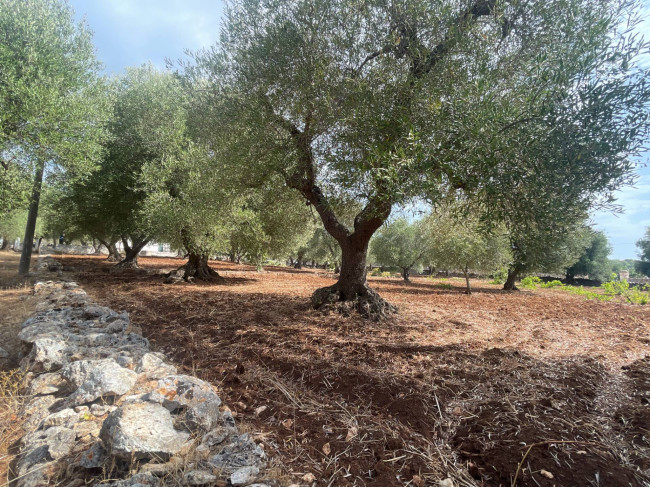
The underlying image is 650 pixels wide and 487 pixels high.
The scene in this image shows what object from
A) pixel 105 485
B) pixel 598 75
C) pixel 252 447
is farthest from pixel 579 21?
pixel 105 485

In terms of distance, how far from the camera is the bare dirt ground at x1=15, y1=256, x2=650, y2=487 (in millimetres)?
2980

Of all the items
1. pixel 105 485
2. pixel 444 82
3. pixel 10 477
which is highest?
pixel 444 82

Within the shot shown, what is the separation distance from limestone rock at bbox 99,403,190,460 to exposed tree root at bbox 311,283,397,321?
6339mm

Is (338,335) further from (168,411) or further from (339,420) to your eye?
(168,411)

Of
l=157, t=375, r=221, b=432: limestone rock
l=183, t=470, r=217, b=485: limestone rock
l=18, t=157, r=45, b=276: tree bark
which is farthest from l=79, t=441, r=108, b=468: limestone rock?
l=18, t=157, r=45, b=276: tree bark

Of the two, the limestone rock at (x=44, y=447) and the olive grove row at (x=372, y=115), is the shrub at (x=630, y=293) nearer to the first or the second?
the olive grove row at (x=372, y=115)

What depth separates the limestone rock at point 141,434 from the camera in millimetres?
2885

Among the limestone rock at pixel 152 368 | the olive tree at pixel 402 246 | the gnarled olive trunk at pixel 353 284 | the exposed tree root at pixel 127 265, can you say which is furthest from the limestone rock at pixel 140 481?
the olive tree at pixel 402 246

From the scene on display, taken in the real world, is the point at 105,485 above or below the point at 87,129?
below

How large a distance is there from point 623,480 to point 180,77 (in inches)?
604

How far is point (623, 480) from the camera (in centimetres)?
263

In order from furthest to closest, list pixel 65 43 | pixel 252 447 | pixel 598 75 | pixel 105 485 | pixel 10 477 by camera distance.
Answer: pixel 65 43
pixel 598 75
pixel 252 447
pixel 10 477
pixel 105 485

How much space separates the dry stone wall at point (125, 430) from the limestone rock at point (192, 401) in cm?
1

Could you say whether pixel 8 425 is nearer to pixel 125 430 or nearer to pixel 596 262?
pixel 125 430
